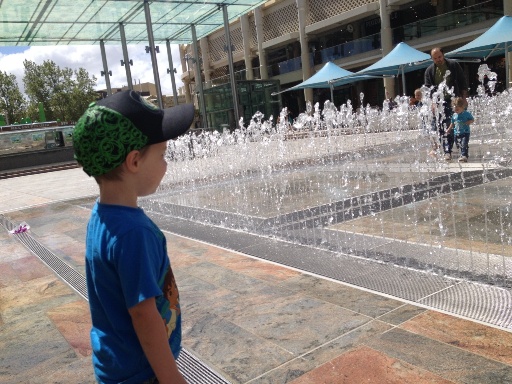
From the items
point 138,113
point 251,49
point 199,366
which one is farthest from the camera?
point 251,49

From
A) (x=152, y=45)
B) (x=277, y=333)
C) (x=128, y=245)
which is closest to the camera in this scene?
(x=128, y=245)

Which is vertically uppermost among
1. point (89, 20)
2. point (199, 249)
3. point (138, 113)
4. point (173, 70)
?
point (89, 20)

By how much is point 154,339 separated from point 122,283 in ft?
0.53

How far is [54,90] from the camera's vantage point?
44.6 metres

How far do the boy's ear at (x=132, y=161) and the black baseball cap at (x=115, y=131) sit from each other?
0.01 metres

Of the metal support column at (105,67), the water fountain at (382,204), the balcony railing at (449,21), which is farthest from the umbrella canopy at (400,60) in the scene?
the metal support column at (105,67)

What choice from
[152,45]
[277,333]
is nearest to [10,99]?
[152,45]

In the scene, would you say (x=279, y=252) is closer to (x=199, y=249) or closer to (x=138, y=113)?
(x=199, y=249)

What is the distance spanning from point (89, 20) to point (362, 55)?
17518 millimetres

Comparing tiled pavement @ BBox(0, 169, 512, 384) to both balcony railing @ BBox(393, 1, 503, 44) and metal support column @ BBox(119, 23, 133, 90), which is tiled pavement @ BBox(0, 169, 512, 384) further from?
balcony railing @ BBox(393, 1, 503, 44)

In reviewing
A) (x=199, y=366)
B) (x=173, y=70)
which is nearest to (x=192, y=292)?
(x=199, y=366)

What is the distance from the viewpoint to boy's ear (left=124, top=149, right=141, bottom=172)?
4.20 feet

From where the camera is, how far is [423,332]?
2.61 m

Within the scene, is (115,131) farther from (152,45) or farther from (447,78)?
(152,45)
